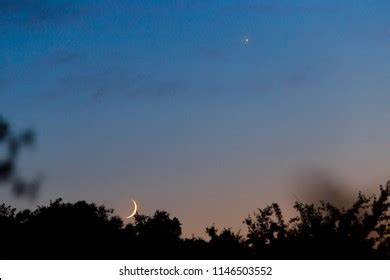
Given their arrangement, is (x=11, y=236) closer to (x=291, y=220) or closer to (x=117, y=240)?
(x=117, y=240)

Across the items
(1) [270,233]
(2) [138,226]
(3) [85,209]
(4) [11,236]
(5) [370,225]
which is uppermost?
(3) [85,209]

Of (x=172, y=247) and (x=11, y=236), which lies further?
(x=11, y=236)

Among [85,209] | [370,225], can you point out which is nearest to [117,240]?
[370,225]

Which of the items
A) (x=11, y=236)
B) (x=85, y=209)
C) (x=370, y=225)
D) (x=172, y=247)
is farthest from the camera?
(x=85, y=209)

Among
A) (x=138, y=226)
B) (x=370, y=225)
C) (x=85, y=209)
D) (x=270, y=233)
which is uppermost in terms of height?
(x=85, y=209)
